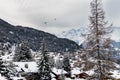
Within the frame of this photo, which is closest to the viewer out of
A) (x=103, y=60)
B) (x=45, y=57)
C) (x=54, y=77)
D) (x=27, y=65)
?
(x=103, y=60)

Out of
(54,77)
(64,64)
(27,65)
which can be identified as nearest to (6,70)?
(27,65)

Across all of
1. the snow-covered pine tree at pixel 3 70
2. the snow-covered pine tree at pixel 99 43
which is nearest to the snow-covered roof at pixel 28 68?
the snow-covered pine tree at pixel 3 70

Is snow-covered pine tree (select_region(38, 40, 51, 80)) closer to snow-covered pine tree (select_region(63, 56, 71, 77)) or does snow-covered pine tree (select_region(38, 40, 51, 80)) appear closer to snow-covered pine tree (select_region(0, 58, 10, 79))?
snow-covered pine tree (select_region(0, 58, 10, 79))

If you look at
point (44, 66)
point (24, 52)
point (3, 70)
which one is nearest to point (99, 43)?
point (3, 70)

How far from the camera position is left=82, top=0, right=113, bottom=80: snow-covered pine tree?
27609 mm

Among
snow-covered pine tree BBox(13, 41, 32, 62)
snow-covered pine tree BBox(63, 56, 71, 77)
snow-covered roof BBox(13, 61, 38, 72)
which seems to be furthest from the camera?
snow-covered pine tree BBox(63, 56, 71, 77)

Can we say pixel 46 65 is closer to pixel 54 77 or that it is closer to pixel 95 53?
pixel 54 77

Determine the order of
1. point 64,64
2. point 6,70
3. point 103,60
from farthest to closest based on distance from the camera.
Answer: point 64,64 < point 6,70 < point 103,60

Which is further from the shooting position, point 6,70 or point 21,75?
point 21,75

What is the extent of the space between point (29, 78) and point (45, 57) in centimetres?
978

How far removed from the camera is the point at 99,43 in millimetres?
28047

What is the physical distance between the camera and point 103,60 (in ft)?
90.7

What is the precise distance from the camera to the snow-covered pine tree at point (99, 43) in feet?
90.6

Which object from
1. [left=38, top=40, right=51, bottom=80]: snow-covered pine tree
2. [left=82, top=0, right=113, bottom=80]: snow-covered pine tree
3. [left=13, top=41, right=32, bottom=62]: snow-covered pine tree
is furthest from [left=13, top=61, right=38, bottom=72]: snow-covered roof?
[left=82, top=0, right=113, bottom=80]: snow-covered pine tree
